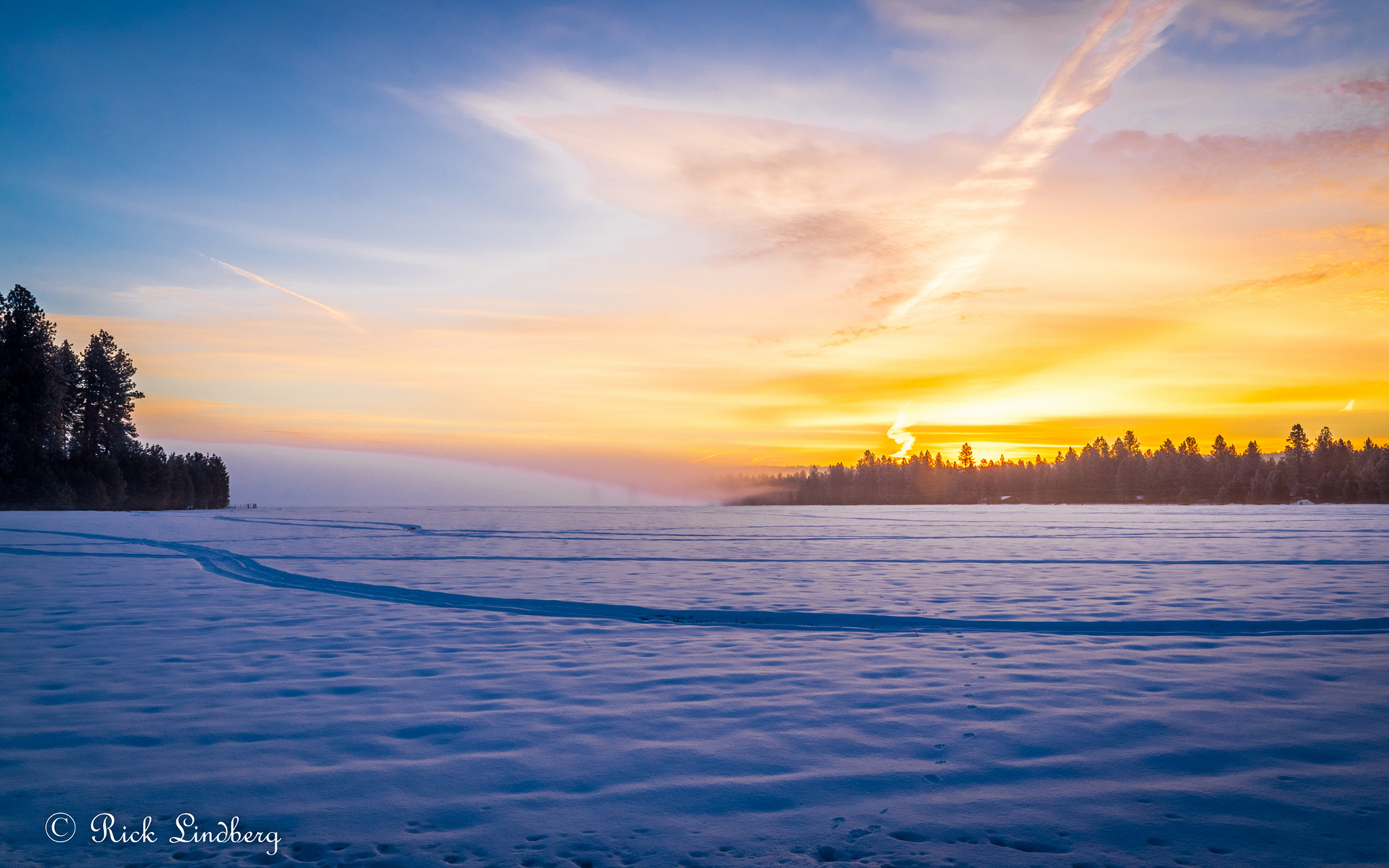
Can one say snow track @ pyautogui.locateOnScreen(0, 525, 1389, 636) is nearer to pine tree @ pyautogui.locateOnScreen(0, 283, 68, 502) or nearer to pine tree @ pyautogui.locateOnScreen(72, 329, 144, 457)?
pine tree @ pyautogui.locateOnScreen(0, 283, 68, 502)

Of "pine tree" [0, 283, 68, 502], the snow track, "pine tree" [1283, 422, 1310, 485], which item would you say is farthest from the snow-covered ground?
"pine tree" [1283, 422, 1310, 485]

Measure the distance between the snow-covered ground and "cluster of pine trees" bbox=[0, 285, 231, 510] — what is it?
64.9 m

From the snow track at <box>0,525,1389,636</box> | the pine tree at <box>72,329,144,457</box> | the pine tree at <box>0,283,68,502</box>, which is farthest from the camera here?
the pine tree at <box>72,329,144,457</box>

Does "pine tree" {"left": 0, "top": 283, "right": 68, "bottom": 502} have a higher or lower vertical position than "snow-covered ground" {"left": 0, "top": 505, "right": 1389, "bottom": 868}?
higher

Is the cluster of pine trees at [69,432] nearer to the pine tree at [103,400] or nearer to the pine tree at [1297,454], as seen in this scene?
the pine tree at [103,400]

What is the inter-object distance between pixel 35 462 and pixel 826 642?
80.4 metres

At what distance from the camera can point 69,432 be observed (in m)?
74.4

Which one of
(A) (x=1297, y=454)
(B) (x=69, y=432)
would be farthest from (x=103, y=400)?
(A) (x=1297, y=454)

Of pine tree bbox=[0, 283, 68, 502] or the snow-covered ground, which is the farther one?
pine tree bbox=[0, 283, 68, 502]

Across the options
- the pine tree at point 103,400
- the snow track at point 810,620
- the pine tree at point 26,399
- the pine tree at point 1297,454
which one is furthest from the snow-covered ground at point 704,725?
the pine tree at point 1297,454

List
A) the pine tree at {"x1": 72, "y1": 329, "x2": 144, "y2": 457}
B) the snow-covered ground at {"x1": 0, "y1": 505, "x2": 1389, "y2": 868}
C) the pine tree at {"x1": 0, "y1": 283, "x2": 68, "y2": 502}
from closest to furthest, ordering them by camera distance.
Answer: the snow-covered ground at {"x1": 0, "y1": 505, "x2": 1389, "y2": 868} → the pine tree at {"x1": 0, "y1": 283, "x2": 68, "y2": 502} → the pine tree at {"x1": 72, "y1": 329, "x2": 144, "y2": 457}

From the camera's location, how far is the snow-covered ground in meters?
3.72

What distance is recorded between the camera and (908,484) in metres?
195

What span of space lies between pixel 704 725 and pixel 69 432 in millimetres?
95160
